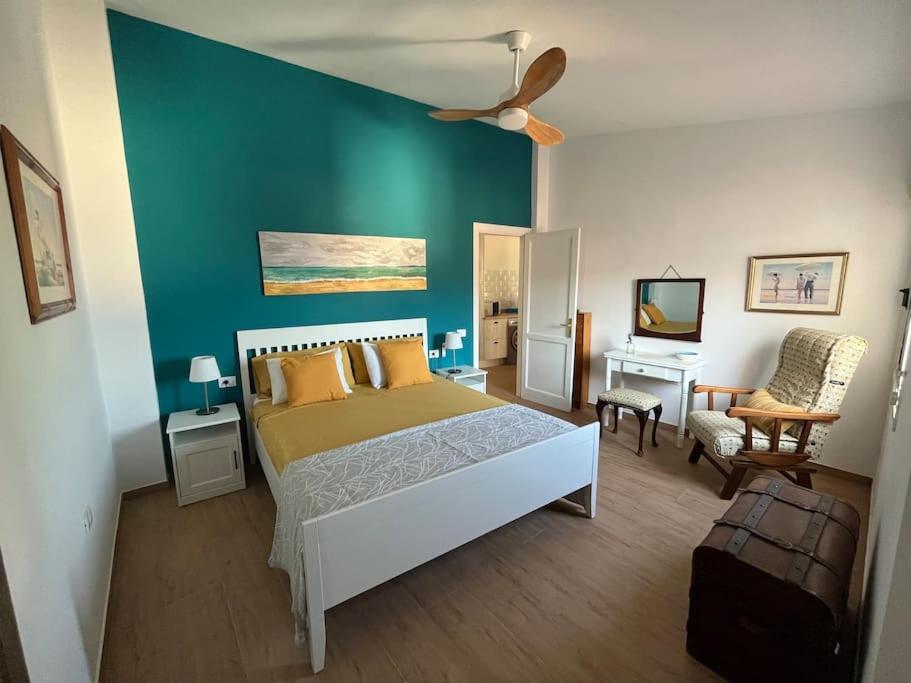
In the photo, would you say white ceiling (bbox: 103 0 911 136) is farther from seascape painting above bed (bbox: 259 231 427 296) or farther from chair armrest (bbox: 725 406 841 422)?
chair armrest (bbox: 725 406 841 422)

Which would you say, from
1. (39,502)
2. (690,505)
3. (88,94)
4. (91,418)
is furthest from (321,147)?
(690,505)

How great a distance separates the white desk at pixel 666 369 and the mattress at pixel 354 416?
1657mm

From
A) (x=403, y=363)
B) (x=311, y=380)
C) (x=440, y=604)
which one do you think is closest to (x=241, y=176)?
(x=311, y=380)

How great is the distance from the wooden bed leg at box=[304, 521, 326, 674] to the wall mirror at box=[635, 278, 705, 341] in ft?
12.0

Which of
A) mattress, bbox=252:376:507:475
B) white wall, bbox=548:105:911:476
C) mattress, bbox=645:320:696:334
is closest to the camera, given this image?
mattress, bbox=252:376:507:475

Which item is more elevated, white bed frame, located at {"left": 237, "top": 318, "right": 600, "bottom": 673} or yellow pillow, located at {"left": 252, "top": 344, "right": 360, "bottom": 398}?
yellow pillow, located at {"left": 252, "top": 344, "right": 360, "bottom": 398}

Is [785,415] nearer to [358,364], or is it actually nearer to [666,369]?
[666,369]

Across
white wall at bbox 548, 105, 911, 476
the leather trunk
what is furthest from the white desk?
the leather trunk

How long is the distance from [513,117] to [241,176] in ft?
6.62

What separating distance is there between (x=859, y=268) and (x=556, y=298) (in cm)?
232

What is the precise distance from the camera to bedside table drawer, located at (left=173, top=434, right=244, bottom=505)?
2635 millimetres

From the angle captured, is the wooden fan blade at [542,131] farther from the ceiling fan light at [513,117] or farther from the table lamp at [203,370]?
the table lamp at [203,370]

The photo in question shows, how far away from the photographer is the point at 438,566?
2131mm

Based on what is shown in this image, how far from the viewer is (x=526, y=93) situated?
2.30 metres
